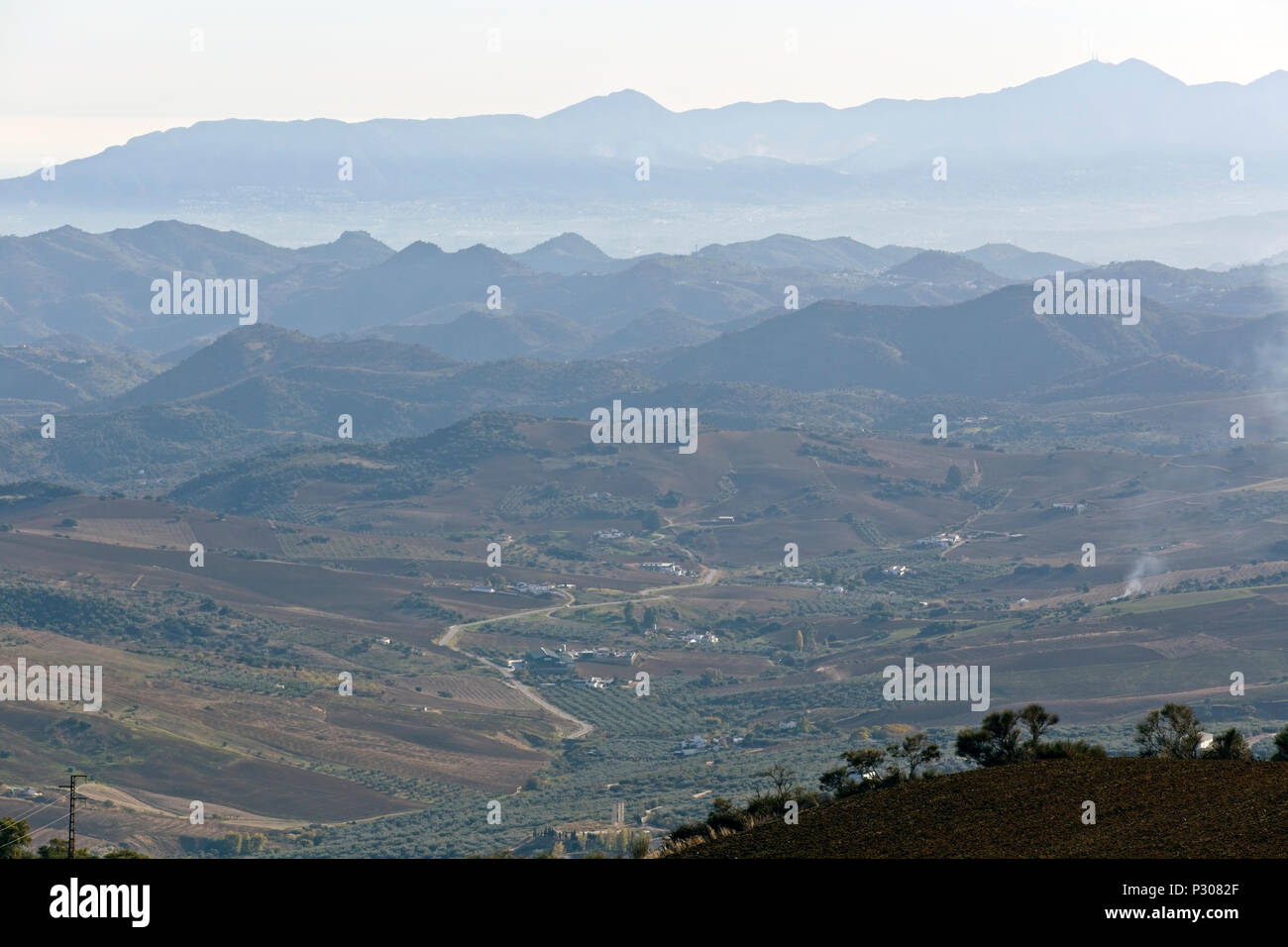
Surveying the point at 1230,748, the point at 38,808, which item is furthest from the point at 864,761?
the point at 38,808

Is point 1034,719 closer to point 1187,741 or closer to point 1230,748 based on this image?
point 1187,741

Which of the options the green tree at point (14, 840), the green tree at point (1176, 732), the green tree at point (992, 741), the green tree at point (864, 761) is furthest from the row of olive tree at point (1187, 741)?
the green tree at point (14, 840)

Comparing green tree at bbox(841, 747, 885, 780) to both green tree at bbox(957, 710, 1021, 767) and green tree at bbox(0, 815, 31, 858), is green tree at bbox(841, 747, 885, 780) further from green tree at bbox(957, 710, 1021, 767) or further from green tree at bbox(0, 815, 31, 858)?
green tree at bbox(0, 815, 31, 858)

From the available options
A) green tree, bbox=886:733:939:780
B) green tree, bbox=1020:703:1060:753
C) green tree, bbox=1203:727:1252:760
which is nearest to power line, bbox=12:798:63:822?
green tree, bbox=886:733:939:780

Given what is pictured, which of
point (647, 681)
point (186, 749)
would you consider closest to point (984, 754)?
point (186, 749)

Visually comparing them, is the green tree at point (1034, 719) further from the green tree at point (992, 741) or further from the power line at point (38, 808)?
the power line at point (38, 808)
